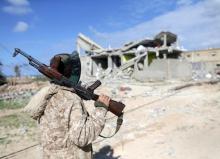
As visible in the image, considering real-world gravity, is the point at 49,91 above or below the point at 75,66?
below

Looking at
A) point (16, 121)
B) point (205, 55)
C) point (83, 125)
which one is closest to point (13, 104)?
point (16, 121)

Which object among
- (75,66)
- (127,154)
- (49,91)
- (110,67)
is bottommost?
(127,154)

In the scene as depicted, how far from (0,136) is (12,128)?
2.36 feet

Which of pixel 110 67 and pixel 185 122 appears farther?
pixel 110 67

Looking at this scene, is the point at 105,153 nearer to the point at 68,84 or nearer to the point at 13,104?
the point at 68,84

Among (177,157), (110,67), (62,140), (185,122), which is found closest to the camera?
(62,140)

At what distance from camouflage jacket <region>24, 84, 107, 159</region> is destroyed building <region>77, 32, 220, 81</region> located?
14.3 meters

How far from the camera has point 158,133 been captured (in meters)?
6.49

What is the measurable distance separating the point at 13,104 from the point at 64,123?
406 inches

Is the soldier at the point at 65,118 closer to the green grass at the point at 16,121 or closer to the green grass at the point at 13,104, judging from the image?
the green grass at the point at 16,121

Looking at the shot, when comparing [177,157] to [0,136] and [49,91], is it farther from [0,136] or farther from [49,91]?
[0,136]

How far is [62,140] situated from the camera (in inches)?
94.4

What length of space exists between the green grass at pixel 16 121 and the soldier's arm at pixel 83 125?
6004mm

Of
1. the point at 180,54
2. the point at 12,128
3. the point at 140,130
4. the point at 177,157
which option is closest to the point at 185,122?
the point at 140,130
